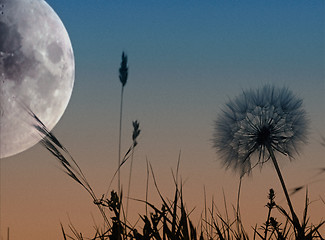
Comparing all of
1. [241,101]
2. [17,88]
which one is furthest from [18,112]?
[241,101]

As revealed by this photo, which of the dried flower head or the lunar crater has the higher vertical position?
the lunar crater

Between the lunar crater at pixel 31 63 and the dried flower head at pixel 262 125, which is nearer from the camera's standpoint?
the dried flower head at pixel 262 125

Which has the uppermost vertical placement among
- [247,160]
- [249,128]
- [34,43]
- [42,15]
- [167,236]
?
[42,15]

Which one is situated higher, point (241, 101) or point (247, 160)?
point (241, 101)

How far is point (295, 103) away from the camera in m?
4.65

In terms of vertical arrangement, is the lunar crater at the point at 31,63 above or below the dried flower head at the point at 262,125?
above

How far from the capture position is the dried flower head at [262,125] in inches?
179

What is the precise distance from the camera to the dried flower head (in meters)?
4.55

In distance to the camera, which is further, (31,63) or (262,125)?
(31,63)

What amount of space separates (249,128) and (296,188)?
2.87m

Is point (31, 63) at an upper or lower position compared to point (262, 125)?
upper

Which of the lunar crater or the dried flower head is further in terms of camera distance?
the lunar crater

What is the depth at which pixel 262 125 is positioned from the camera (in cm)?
475

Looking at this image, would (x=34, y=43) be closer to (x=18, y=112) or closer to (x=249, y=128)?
(x=18, y=112)
